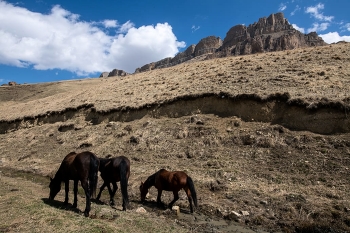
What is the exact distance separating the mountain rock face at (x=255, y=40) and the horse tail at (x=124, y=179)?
307ft

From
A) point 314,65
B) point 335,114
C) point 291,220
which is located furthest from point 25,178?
point 314,65

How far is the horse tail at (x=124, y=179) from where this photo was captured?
1041 cm

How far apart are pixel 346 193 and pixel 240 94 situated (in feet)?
35.3

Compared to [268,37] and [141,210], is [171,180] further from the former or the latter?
[268,37]

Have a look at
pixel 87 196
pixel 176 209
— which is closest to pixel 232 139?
pixel 176 209

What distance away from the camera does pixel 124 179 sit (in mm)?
10602

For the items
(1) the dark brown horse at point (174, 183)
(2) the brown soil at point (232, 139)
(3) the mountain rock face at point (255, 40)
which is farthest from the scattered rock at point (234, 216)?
(3) the mountain rock face at point (255, 40)

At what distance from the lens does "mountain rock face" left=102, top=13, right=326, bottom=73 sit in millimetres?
120688

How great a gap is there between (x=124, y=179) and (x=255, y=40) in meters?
127

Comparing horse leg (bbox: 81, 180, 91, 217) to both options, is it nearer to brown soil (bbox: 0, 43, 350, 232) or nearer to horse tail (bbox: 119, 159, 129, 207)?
brown soil (bbox: 0, 43, 350, 232)

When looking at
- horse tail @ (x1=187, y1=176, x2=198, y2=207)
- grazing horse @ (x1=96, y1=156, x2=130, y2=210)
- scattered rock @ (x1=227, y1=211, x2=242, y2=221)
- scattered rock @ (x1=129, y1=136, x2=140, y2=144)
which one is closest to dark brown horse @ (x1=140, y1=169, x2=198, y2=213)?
horse tail @ (x1=187, y1=176, x2=198, y2=207)

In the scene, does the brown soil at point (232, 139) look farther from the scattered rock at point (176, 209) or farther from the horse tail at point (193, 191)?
the horse tail at point (193, 191)

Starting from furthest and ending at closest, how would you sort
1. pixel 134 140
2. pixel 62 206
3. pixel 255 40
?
pixel 255 40, pixel 134 140, pixel 62 206

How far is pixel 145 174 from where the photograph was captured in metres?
15.5
